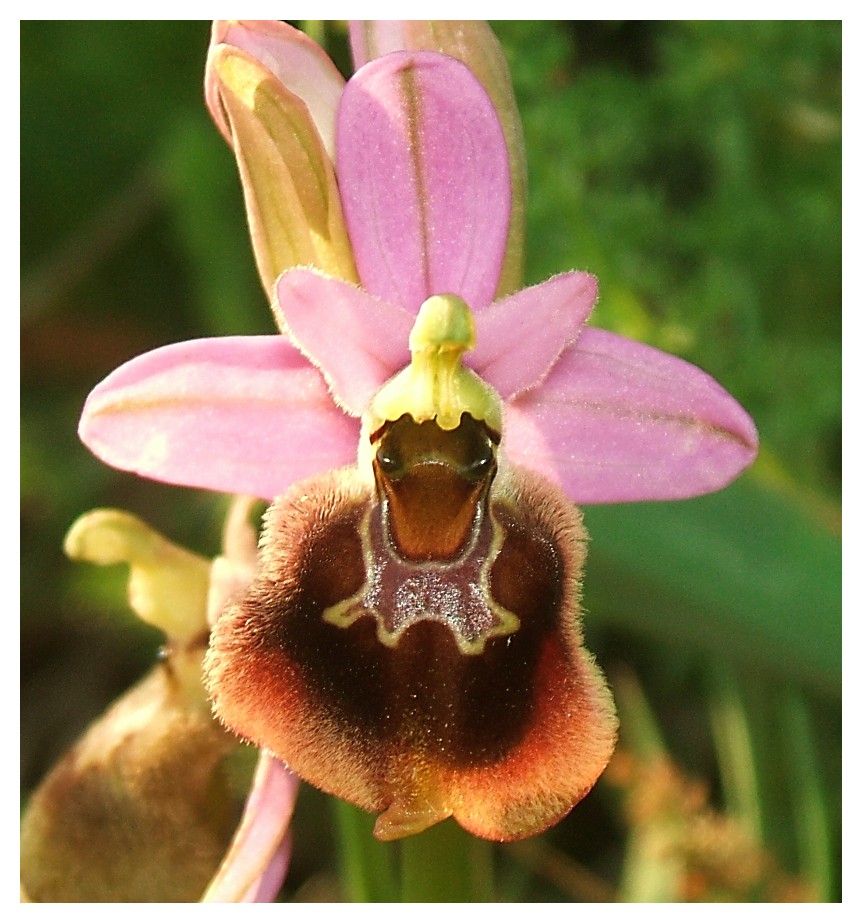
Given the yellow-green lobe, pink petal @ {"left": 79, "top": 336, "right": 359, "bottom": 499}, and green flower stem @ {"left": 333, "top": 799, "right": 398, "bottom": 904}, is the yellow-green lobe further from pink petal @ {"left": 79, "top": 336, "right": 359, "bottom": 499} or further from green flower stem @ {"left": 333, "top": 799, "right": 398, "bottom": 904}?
green flower stem @ {"left": 333, "top": 799, "right": 398, "bottom": 904}

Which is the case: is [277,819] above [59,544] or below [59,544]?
above

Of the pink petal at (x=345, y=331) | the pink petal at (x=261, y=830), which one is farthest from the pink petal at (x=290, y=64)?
the pink petal at (x=261, y=830)

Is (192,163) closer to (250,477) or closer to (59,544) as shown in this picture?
(59,544)

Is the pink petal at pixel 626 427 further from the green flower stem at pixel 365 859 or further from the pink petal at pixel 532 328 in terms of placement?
the green flower stem at pixel 365 859

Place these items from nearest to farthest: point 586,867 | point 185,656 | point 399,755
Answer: point 399,755
point 185,656
point 586,867

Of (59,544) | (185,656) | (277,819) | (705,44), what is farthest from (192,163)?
(277,819)

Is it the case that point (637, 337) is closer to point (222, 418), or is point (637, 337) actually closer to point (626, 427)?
point (626, 427)

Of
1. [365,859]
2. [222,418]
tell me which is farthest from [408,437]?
[365,859]

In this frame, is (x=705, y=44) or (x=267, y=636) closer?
(x=267, y=636)
